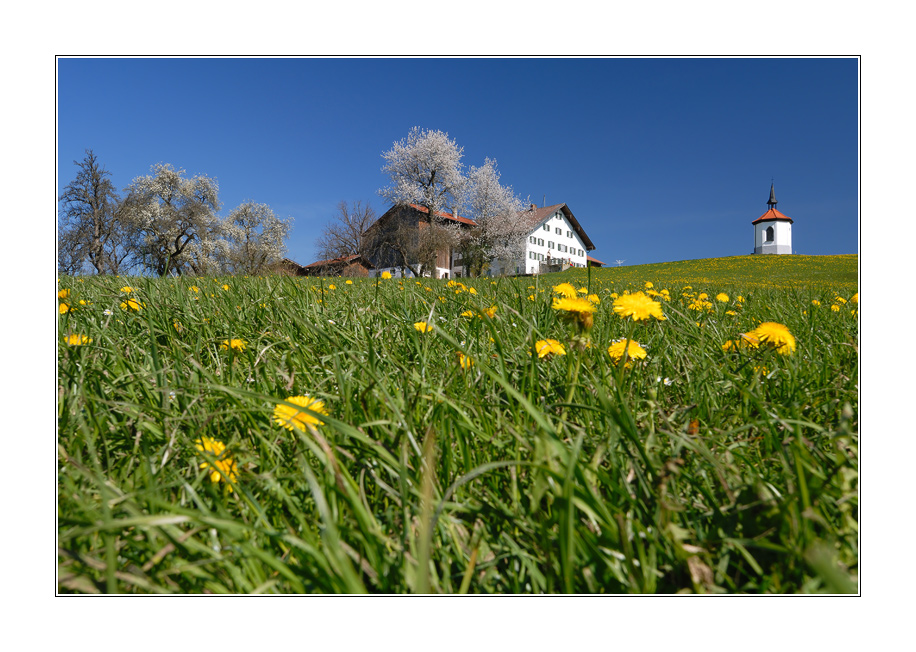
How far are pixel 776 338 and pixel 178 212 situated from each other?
107 ft

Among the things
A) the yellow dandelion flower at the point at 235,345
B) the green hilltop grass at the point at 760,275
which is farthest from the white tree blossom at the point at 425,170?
the yellow dandelion flower at the point at 235,345

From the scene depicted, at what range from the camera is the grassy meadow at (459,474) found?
1.70 ft

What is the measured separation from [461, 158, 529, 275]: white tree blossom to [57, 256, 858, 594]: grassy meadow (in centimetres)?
3227

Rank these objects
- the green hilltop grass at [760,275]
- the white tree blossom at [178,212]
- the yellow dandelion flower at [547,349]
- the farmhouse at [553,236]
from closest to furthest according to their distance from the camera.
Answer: the yellow dandelion flower at [547,349]
the green hilltop grass at [760,275]
the white tree blossom at [178,212]
the farmhouse at [553,236]

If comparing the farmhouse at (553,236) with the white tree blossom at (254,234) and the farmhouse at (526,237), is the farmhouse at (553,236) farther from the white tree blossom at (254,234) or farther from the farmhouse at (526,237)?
the white tree blossom at (254,234)

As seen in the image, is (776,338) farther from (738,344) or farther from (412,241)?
(412,241)

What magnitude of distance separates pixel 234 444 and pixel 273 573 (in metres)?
0.28

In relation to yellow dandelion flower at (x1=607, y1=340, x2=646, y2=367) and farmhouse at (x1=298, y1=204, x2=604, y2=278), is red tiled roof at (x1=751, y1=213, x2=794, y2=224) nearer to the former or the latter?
farmhouse at (x1=298, y1=204, x2=604, y2=278)

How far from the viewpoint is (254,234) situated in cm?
3441

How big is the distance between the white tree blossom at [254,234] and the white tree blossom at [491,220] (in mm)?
14622

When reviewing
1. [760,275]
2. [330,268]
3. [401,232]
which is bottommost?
[330,268]

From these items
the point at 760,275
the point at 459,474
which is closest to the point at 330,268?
the point at 459,474

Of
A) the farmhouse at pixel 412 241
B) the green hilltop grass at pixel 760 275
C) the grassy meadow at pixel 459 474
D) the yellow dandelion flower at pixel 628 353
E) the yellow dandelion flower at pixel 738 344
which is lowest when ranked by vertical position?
the grassy meadow at pixel 459 474

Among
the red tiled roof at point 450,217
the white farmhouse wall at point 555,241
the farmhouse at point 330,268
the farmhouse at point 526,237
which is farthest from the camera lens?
the white farmhouse wall at point 555,241
